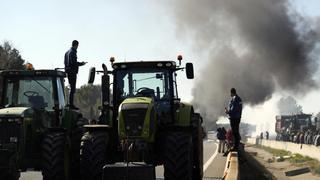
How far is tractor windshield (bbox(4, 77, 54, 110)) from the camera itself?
12016 mm

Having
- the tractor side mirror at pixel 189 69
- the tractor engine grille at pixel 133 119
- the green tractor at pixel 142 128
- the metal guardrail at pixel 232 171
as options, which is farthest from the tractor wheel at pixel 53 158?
the metal guardrail at pixel 232 171

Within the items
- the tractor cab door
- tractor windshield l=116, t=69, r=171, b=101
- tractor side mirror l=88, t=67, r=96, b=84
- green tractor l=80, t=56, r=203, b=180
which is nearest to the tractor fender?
green tractor l=80, t=56, r=203, b=180

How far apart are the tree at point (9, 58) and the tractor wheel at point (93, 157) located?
4460cm

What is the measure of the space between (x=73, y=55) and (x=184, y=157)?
146 inches

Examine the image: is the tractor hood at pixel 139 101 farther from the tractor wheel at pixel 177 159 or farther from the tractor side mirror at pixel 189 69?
the tractor side mirror at pixel 189 69

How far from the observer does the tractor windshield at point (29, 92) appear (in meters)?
12.0

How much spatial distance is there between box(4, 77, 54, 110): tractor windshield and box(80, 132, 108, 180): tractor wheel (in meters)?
1.76

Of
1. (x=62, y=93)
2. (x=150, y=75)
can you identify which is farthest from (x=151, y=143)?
(x=62, y=93)

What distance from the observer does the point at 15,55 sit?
194ft

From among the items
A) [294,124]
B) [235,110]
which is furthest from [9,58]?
[235,110]

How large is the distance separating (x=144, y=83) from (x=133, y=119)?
1.64 metres

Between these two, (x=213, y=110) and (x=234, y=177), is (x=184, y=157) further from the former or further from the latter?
(x=213, y=110)

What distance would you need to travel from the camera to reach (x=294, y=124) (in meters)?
58.0

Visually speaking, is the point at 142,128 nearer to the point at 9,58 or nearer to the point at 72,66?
the point at 72,66
